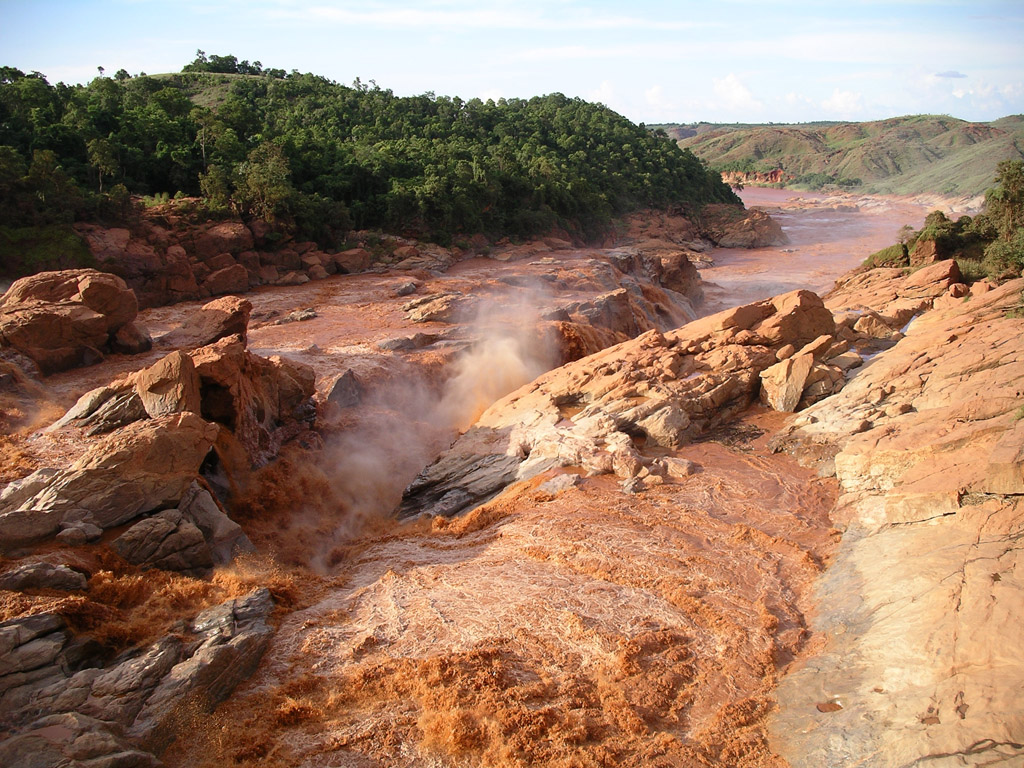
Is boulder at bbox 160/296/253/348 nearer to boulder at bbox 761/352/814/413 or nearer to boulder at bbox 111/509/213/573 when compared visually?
boulder at bbox 111/509/213/573

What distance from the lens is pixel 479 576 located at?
36.4 ft

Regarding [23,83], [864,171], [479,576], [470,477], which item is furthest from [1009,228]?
[864,171]

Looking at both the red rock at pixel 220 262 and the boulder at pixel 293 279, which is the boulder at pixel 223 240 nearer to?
the red rock at pixel 220 262

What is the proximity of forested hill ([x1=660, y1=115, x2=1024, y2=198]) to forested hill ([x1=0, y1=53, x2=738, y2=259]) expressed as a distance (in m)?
56.0

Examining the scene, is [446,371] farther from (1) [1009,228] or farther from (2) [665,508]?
(1) [1009,228]

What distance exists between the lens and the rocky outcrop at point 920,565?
6883mm

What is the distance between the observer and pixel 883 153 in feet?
380

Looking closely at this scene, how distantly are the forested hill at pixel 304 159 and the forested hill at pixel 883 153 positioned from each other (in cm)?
5598

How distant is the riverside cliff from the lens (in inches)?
291

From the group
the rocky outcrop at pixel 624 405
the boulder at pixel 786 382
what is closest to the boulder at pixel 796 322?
the rocky outcrop at pixel 624 405

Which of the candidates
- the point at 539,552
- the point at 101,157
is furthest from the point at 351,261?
the point at 539,552

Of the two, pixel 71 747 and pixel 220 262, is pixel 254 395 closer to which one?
pixel 71 747

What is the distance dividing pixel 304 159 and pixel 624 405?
27.3m

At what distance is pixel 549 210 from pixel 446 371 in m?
26.5
